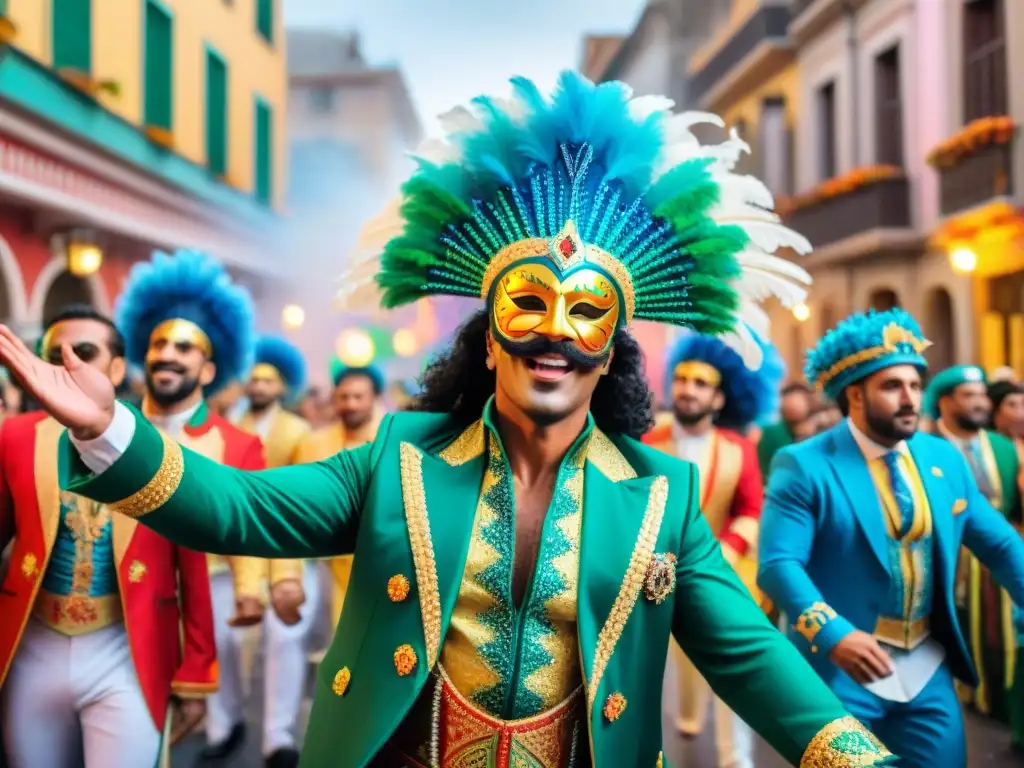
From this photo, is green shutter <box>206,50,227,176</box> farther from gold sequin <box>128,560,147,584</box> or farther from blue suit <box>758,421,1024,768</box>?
blue suit <box>758,421,1024,768</box>

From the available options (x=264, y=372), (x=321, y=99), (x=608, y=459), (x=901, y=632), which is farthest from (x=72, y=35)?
(x=321, y=99)

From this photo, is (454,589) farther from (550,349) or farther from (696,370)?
(696,370)

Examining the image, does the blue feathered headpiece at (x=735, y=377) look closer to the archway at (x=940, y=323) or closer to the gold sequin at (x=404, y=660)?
the gold sequin at (x=404, y=660)

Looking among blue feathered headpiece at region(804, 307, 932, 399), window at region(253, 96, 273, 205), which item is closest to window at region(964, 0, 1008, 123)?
window at region(253, 96, 273, 205)

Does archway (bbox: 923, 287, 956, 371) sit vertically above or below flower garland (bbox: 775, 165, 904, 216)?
below

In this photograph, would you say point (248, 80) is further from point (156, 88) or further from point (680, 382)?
point (680, 382)

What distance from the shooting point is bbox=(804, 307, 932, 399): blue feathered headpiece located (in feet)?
14.9

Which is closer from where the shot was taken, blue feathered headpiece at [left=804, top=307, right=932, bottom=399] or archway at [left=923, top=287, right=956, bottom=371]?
blue feathered headpiece at [left=804, top=307, right=932, bottom=399]

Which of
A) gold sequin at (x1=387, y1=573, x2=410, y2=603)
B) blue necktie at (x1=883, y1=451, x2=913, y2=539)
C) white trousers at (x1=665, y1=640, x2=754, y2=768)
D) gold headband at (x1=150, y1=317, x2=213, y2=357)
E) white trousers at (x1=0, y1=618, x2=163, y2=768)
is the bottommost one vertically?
white trousers at (x1=665, y1=640, x2=754, y2=768)

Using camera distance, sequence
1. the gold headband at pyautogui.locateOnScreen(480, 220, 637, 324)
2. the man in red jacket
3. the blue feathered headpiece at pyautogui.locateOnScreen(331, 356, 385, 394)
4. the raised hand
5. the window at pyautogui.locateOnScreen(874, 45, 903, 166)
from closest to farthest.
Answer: the raised hand
the gold headband at pyautogui.locateOnScreen(480, 220, 637, 324)
the man in red jacket
the blue feathered headpiece at pyautogui.locateOnScreen(331, 356, 385, 394)
the window at pyautogui.locateOnScreen(874, 45, 903, 166)

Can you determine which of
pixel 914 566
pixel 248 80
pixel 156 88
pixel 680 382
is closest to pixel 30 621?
pixel 914 566

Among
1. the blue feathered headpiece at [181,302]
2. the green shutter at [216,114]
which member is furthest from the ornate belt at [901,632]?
the green shutter at [216,114]

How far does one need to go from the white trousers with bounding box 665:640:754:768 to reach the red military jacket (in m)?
2.55

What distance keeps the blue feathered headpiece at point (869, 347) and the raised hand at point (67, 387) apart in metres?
3.13
